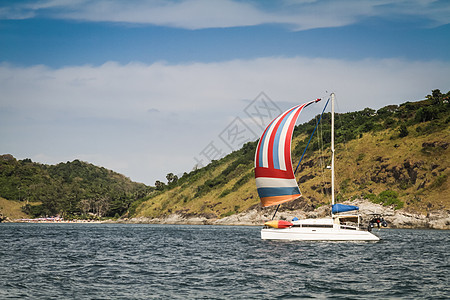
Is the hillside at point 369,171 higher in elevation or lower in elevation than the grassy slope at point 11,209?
higher

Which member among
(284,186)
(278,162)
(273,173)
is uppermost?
(278,162)

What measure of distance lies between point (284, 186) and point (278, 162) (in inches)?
101

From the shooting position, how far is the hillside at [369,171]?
9488 cm

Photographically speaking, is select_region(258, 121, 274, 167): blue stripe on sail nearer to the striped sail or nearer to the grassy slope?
the striped sail

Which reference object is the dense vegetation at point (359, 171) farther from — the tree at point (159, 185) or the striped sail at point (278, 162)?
the striped sail at point (278, 162)

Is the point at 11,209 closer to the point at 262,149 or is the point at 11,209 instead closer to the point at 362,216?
the point at 362,216

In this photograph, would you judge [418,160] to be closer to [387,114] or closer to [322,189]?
[322,189]

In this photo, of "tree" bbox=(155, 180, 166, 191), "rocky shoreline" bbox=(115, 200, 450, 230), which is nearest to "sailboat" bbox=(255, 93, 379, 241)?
"rocky shoreline" bbox=(115, 200, 450, 230)

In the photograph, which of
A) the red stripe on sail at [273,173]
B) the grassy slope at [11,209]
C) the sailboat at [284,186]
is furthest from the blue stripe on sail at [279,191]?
the grassy slope at [11,209]

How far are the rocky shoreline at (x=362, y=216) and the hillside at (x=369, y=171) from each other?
1.82 metres

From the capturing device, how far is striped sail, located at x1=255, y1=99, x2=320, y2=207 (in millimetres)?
48188

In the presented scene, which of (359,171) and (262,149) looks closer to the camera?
(262,149)

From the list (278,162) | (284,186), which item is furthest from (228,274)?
(278,162)

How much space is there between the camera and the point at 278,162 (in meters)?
48.3
